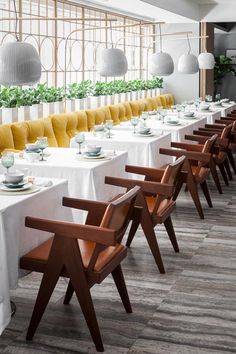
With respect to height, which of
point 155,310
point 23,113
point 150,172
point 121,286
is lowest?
point 155,310

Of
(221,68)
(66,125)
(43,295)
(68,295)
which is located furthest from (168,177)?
(221,68)

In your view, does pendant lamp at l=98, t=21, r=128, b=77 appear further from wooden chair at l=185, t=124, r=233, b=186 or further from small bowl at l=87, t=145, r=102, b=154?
wooden chair at l=185, t=124, r=233, b=186

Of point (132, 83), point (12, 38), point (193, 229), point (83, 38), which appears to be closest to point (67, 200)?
point (193, 229)

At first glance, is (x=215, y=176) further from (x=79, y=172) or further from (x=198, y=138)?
(x=79, y=172)

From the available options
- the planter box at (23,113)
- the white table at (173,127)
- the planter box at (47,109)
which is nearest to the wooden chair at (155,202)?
the white table at (173,127)

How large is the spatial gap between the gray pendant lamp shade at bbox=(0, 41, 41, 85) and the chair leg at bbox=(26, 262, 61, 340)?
3.92 feet

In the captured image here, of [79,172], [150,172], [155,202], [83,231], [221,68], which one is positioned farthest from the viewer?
[221,68]

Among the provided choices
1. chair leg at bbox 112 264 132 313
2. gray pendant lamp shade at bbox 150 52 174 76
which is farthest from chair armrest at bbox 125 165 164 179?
gray pendant lamp shade at bbox 150 52 174 76

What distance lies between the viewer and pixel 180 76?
1338 cm

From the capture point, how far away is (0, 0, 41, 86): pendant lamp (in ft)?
11.9

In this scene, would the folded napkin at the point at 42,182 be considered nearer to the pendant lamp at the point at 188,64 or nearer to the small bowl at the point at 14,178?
the small bowl at the point at 14,178

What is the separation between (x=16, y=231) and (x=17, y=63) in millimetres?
1035

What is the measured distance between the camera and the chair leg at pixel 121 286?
3508 mm

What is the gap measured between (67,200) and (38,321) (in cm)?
76
